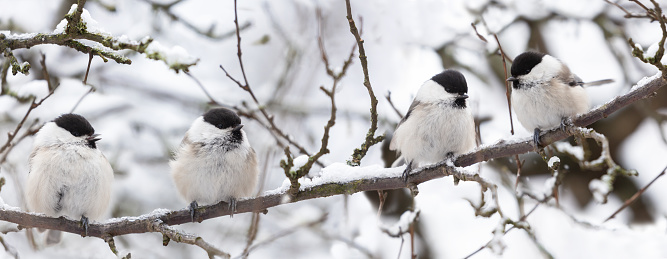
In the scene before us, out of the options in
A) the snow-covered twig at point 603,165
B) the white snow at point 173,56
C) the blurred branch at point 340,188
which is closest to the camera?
the white snow at point 173,56

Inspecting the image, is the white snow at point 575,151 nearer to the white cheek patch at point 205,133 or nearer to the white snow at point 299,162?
the white snow at point 299,162

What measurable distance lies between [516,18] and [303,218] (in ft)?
8.65

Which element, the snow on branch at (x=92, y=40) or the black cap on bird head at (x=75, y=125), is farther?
the black cap on bird head at (x=75, y=125)

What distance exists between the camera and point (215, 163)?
3453mm

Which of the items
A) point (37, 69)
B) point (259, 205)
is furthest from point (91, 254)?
point (259, 205)

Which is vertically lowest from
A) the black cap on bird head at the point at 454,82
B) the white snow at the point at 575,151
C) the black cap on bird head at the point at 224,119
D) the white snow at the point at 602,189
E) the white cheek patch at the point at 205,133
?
the white snow at the point at 602,189

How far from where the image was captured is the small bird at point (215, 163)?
336 centimetres

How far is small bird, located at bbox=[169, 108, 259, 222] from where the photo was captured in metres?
3.36

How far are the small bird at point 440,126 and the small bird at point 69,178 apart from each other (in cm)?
178

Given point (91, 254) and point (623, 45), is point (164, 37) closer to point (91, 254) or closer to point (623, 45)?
point (91, 254)

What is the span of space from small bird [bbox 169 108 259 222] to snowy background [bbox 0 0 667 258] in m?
1.18

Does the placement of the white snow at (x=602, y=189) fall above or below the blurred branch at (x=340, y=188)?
above

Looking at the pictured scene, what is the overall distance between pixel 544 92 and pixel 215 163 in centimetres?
195

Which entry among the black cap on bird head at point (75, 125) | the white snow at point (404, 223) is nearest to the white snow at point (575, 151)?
the white snow at point (404, 223)
